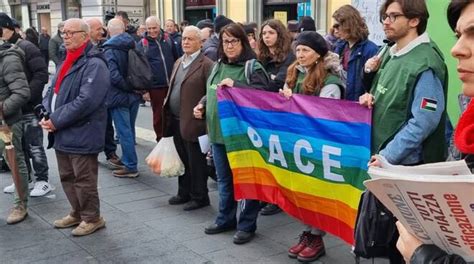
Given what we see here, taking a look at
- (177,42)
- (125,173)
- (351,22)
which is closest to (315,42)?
(351,22)

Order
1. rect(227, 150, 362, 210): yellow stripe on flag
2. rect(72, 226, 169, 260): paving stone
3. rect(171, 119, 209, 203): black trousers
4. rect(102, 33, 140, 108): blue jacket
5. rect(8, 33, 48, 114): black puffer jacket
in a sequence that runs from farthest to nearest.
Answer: rect(102, 33, 140, 108): blue jacket → rect(8, 33, 48, 114): black puffer jacket → rect(171, 119, 209, 203): black trousers → rect(72, 226, 169, 260): paving stone → rect(227, 150, 362, 210): yellow stripe on flag

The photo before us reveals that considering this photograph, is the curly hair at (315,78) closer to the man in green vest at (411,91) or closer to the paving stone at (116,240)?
the man in green vest at (411,91)

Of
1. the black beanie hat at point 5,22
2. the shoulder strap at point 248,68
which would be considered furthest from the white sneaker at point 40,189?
the shoulder strap at point 248,68

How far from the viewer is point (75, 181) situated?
455 centimetres

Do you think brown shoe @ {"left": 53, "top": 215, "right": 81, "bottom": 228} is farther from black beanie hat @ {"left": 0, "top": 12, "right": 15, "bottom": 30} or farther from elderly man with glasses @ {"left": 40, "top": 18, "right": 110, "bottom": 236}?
black beanie hat @ {"left": 0, "top": 12, "right": 15, "bottom": 30}

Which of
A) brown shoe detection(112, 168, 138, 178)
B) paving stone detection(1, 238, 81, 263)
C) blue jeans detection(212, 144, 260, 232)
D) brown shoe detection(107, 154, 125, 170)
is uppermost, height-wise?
blue jeans detection(212, 144, 260, 232)

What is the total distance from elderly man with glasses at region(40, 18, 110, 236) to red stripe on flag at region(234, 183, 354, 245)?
1.29 metres

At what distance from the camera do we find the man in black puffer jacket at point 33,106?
17.6 ft

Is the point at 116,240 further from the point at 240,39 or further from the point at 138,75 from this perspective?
the point at 138,75

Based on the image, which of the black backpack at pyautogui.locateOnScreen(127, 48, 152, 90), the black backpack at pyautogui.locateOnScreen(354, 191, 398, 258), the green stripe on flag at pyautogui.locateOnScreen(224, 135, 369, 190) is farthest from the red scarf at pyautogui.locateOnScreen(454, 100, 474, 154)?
the black backpack at pyautogui.locateOnScreen(127, 48, 152, 90)

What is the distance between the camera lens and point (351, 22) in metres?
4.76

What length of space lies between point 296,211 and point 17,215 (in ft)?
8.94

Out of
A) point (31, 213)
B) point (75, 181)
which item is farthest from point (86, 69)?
point (31, 213)

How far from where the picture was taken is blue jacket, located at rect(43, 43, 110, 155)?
4.33 meters
